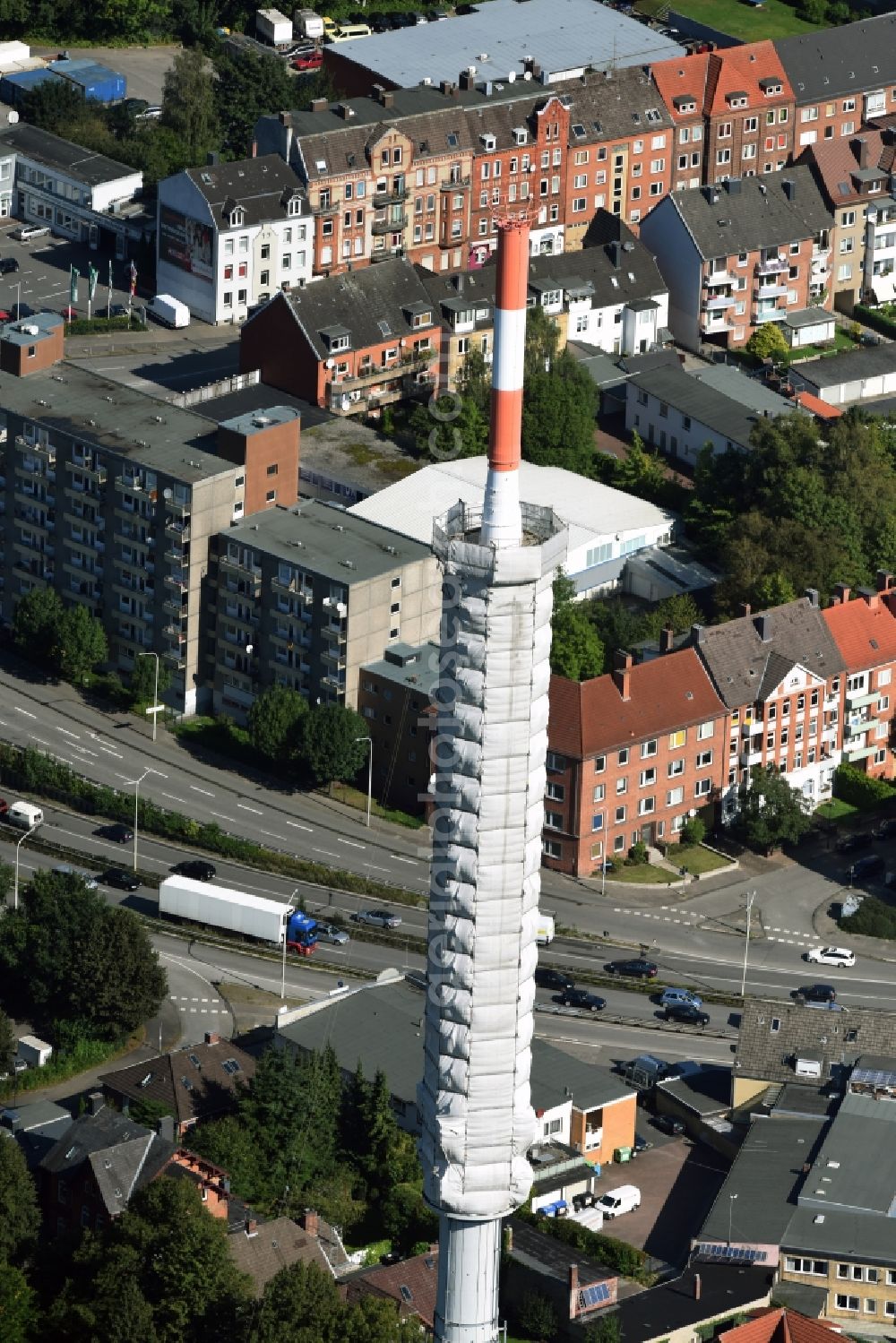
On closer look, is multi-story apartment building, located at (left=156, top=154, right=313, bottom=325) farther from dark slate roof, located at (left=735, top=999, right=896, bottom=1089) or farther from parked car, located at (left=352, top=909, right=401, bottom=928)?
dark slate roof, located at (left=735, top=999, right=896, bottom=1089)

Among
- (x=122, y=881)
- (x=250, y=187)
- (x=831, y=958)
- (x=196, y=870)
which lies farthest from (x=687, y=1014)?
(x=250, y=187)

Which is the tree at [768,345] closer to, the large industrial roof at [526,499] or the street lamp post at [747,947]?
the large industrial roof at [526,499]

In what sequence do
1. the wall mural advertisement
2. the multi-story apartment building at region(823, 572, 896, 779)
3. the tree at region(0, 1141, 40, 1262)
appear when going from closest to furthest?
1. the tree at region(0, 1141, 40, 1262)
2. the multi-story apartment building at region(823, 572, 896, 779)
3. the wall mural advertisement

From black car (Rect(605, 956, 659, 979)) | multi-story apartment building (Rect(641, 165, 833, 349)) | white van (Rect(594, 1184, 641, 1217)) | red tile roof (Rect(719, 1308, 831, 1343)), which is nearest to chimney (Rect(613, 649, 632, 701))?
black car (Rect(605, 956, 659, 979))

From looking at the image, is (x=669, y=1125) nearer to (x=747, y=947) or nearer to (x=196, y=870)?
(x=747, y=947)

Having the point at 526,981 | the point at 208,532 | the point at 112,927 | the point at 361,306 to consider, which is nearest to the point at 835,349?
the point at 361,306

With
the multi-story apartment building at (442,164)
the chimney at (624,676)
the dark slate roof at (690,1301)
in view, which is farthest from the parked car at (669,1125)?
the multi-story apartment building at (442,164)
